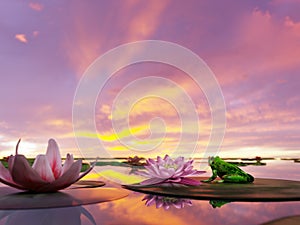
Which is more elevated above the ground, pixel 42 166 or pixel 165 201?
pixel 42 166

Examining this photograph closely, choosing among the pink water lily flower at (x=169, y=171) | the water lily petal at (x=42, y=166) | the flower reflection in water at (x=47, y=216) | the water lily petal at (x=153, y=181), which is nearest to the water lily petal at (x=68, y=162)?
the water lily petal at (x=42, y=166)

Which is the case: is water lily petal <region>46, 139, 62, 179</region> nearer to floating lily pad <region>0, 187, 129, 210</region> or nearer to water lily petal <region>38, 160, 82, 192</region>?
water lily petal <region>38, 160, 82, 192</region>

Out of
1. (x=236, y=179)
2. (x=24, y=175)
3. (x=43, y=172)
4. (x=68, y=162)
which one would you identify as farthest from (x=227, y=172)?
(x=24, y=175)

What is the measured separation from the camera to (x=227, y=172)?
3.54 meters

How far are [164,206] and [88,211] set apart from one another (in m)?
0.48

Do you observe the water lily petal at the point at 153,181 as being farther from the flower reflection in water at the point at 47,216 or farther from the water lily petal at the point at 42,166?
the flower reflection in water at the point at 47,216

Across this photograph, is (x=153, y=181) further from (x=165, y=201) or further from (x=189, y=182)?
(x=165, y=201)

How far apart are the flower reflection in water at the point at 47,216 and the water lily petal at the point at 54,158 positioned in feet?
1.96

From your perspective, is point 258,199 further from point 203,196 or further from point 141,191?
point 141,191

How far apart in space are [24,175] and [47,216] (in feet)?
2.18

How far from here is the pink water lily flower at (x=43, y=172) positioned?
7.02 feet

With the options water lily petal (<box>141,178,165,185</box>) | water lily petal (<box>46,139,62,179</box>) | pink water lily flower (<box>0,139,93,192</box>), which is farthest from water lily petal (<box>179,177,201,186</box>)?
water lily petal (<box>46,139,62,179</box>)

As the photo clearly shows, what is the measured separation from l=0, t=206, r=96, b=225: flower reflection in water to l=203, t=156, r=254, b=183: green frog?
81.0 inches

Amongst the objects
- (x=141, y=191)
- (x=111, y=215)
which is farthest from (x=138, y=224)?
(x=141, y=191)
